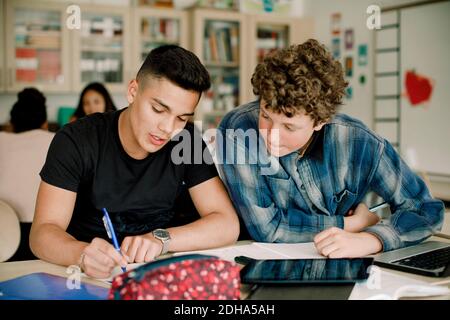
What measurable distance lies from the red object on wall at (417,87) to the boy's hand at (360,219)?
2.49 meters

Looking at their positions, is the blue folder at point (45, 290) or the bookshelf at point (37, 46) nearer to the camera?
the blue folder at point (45, 290)

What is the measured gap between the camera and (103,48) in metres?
4.32

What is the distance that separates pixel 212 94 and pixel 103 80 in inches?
37.1

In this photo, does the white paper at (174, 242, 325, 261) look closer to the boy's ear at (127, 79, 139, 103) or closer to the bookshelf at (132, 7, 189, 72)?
the boy's ear at (127, 79, 139, 103)

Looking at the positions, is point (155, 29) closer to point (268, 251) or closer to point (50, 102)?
point (50, 102)

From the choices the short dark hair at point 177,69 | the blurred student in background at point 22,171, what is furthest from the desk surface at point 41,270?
the blurred student in background at point 22,171

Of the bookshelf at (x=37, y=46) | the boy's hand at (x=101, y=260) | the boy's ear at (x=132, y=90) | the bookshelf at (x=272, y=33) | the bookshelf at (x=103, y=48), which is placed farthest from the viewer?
the bookshelf at (x=272, y=33)

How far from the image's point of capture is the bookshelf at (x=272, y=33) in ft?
15.6

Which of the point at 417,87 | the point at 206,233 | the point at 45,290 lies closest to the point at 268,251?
the point at 206,233

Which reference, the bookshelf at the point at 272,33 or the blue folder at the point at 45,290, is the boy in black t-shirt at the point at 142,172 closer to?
the blue folder at the point at 45,290

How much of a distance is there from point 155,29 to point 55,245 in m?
3.54

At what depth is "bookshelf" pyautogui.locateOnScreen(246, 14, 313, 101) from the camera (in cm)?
477

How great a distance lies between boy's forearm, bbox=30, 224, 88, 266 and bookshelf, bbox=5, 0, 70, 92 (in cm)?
308
